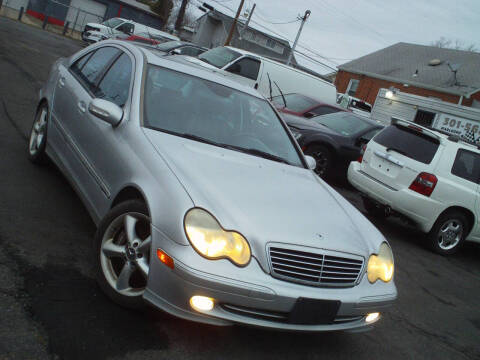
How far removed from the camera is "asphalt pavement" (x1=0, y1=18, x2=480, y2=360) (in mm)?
2697

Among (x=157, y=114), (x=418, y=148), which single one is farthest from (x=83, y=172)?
(x=418, y=148)

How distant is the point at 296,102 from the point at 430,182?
500 cm

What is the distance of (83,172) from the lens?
3965 mm

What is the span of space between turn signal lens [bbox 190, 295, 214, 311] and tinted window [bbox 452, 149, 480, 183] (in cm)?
554

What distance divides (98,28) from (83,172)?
936 inches

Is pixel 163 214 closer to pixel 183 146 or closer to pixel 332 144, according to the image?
pixel 183 146

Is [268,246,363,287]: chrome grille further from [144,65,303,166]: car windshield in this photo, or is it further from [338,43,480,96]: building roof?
[338,43,480,96]: building roof

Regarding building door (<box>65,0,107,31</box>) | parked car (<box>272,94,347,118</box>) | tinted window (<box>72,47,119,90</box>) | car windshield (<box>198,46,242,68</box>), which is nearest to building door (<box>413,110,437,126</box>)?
car windshield (<box>198,46,242,68</box>)

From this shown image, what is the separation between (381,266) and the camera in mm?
3268

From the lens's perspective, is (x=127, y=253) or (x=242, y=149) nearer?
(x=127, y=253)

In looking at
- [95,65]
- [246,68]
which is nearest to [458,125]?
[246,68]

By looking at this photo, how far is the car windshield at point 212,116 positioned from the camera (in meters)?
3.79

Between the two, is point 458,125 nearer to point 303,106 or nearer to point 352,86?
point 303,106

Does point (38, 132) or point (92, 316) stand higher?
point (38, 132)
